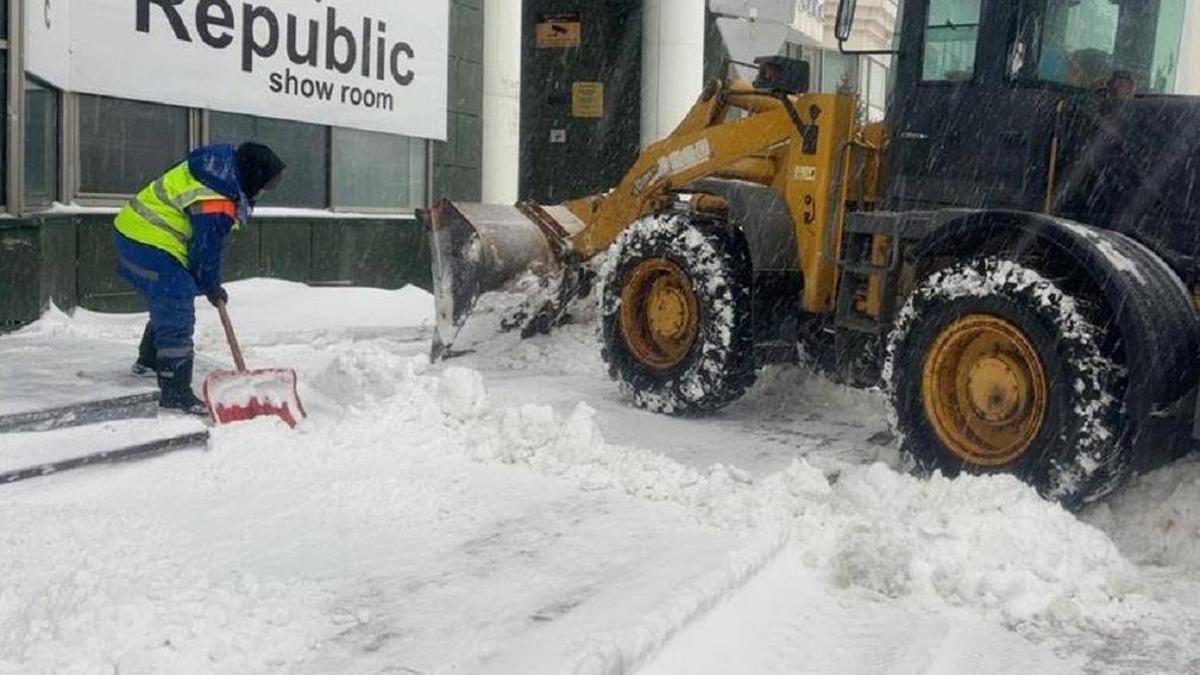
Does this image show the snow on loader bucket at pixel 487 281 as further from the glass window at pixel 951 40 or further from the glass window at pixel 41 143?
the glass window at pixel 951 40

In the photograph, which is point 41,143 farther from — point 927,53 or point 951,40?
point 951,40

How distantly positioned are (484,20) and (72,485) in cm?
1056

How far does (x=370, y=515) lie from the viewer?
4.94 metres

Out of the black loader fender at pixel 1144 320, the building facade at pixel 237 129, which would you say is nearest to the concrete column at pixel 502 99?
the building facade at pixel 237 129

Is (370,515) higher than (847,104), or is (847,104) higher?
(847,104)

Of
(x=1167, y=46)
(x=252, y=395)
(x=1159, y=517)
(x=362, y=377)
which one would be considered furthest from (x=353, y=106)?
(x=1159, y=517)

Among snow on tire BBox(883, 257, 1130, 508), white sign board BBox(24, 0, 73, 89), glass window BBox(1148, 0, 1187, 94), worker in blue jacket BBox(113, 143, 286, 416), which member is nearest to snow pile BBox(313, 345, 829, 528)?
snow on tire BBox(883, 257, 1130, 508)

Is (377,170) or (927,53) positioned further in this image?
(377,170)

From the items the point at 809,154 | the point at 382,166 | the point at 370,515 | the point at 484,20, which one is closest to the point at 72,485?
the point at 370,515

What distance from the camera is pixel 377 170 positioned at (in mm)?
13484

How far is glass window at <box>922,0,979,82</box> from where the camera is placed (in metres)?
6.06

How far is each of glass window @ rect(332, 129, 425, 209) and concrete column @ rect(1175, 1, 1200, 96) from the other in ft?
28.4

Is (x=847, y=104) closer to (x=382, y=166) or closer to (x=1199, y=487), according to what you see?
(x=1199, y=487)

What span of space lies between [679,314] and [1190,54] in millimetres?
3113
